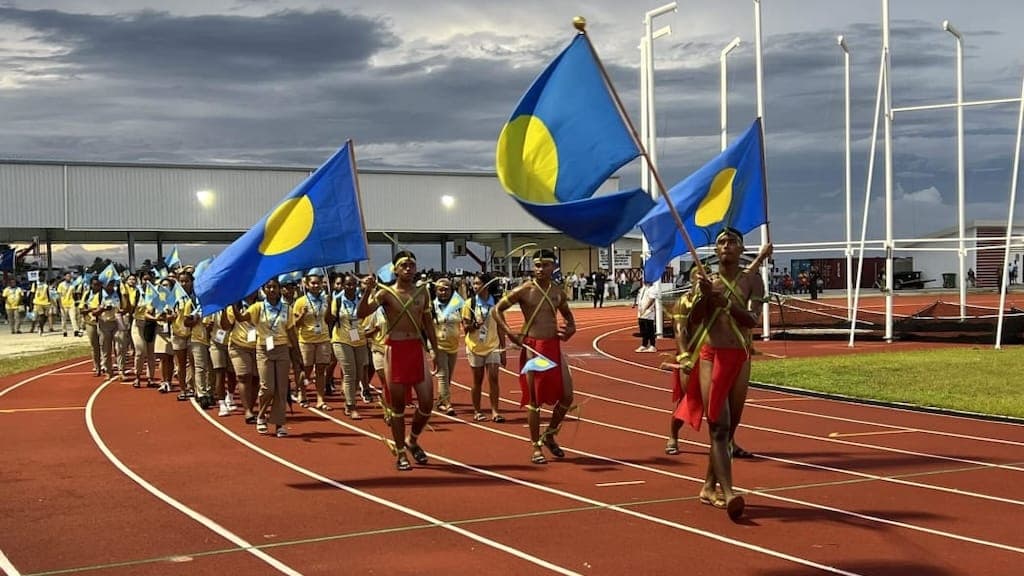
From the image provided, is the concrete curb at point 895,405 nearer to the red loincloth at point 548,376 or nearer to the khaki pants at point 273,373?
the red loincloth at point 548,376

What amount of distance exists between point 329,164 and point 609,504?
4.28 meters

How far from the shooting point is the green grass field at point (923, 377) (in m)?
14.9

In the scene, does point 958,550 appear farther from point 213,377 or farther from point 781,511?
point 213,377

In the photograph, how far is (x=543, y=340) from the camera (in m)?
10.6

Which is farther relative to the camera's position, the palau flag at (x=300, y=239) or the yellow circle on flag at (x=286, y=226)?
the yellow circle on flag at (x=286, y=226)

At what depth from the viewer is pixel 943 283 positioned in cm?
6681

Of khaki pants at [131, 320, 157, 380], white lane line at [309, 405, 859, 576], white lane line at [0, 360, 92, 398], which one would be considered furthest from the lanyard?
Result: white lane line at [0, 360, 92, 398]

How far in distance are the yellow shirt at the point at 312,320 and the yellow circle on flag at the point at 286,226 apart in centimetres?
427

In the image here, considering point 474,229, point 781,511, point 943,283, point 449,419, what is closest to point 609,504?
point 781,511

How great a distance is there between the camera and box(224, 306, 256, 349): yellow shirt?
13.2 metres

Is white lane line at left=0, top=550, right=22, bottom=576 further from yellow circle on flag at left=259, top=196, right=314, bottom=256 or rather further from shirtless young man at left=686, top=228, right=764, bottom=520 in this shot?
shirtless young man at left=686, top=228, right=764, bottom=520

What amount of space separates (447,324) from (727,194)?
4070 mm

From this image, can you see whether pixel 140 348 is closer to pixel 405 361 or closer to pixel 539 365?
pixel 405 361

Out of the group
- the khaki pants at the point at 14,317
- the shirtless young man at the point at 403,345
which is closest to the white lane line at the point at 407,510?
the shirtless young man at the point at 403,345
